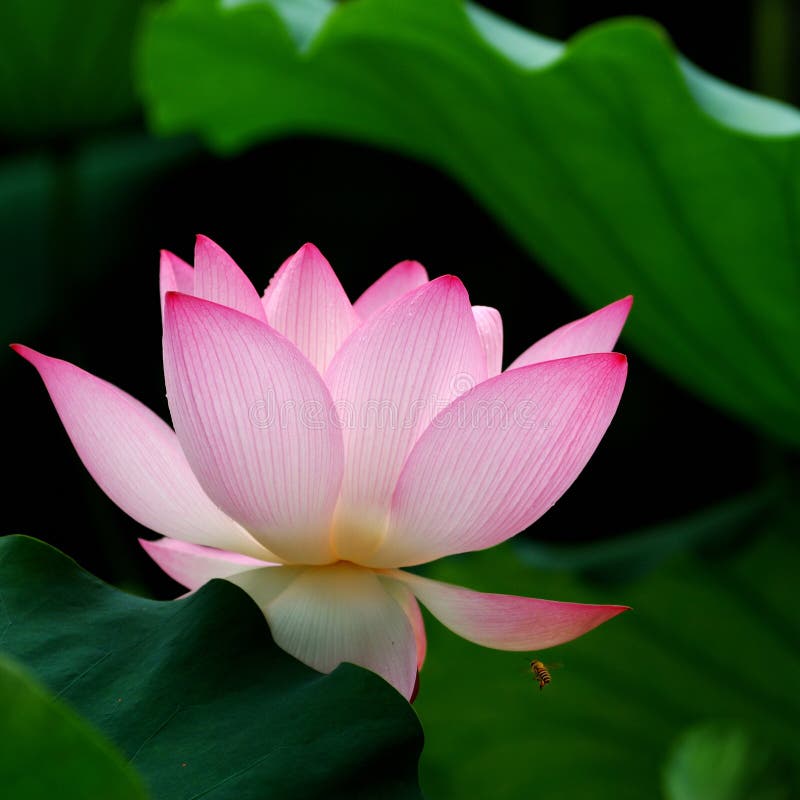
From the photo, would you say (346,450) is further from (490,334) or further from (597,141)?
(597,141)

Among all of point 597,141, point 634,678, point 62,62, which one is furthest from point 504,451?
point 62,62

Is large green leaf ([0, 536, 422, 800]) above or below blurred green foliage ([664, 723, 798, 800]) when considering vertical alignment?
above

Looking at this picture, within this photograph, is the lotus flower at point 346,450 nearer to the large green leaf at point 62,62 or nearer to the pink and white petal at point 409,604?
the pink and white petal at point 409,604

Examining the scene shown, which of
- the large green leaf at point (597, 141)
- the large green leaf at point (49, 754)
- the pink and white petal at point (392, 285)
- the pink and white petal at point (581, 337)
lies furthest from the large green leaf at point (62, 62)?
the large green leaf at point (49, 754)

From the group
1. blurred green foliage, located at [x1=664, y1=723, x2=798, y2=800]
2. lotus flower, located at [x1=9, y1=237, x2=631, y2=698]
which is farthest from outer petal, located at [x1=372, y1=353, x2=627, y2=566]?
blurred green foliage, located at [x1=664, y1=723, x2=798, y2=800]

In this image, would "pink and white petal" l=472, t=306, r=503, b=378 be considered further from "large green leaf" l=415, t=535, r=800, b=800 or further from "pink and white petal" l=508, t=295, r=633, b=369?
"large green leaf" l=415, t=535, r=800, b=800

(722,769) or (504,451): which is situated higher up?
(504,451)
